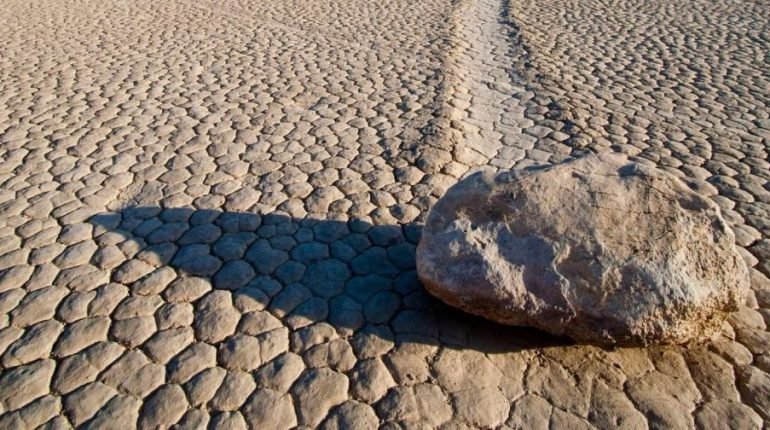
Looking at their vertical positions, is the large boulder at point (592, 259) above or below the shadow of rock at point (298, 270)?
above

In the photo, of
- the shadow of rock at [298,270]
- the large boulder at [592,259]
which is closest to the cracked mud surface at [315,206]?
the shadow of rock at [298,270]

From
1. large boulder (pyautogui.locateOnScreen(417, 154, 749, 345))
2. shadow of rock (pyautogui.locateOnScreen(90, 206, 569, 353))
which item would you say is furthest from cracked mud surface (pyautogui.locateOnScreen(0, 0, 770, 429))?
large boulder (pyautogui.locateOnScreen(417, 154, 749, 345))

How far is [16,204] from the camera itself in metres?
4.30

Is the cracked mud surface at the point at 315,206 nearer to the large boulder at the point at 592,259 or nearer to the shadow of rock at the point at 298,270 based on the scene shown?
the shadow of rock at the point at 298,270

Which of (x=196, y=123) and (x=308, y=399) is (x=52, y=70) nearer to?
(x=196, y=123)

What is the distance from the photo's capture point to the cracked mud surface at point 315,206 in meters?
2.91

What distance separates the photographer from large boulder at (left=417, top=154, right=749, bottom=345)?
115 inches

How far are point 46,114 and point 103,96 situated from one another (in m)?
0.65

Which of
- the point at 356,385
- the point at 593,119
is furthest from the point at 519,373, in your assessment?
the point at 593,119

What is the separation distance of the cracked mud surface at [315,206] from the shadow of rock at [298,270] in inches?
0.6

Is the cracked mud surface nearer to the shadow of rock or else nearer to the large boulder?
the shadow of rock

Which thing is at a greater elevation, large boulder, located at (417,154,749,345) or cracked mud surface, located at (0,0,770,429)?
large boulder, located at (417,154,749,345)

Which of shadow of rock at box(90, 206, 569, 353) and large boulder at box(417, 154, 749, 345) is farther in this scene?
shadow of rock at box(90, 206, 569, 353)

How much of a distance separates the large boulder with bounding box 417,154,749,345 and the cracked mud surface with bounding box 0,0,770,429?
274 mm
